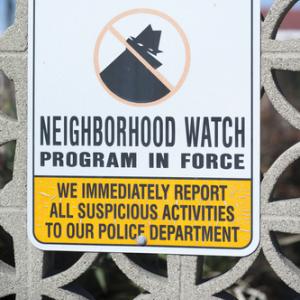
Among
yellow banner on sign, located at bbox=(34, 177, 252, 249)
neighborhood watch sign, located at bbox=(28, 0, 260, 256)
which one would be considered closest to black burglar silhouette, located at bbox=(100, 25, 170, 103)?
neighborhood watch sign, located at bbox=(28, 0, 260, 256)

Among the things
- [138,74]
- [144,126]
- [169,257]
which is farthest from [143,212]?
[138,74]

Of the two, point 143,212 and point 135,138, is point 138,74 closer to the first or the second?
point 135,138

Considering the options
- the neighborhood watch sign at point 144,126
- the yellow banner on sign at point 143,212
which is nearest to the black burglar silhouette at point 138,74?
the neighborhood watch sign at point 144,126

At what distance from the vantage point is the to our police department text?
2775 mm

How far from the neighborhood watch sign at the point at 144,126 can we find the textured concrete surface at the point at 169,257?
0.17 ft

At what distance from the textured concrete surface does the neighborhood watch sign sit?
51 millimetres

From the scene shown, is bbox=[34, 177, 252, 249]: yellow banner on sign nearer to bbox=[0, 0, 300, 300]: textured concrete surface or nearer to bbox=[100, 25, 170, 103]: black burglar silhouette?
bbox=[0, 0, 300, 300]: textured concrete surface

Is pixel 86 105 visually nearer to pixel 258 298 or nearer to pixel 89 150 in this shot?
pixel 89 150

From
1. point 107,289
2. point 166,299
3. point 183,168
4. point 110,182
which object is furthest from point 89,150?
point 107,289

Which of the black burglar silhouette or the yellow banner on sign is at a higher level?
the black burglar silhouette

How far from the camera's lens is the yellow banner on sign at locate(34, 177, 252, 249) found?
110 inches

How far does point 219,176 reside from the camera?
2.78 m

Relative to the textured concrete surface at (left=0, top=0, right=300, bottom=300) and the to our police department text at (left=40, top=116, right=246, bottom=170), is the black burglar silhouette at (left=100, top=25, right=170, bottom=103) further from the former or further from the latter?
the textured concrete surface at (left=0, top=0, right=300, bottom=300)

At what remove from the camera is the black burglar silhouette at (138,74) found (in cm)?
281
